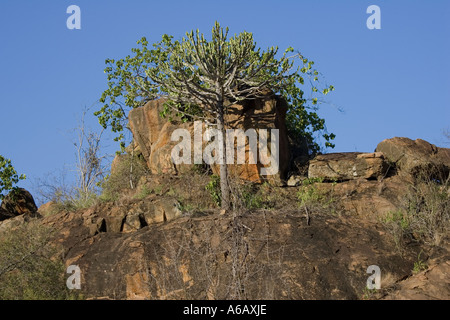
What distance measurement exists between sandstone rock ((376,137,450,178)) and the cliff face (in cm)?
7

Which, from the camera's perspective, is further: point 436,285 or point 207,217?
point 207,217

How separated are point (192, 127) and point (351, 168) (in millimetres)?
5539

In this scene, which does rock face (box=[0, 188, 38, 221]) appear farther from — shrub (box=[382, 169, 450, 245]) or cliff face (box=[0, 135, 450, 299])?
shrub (box=[382, 169, 450, 245])

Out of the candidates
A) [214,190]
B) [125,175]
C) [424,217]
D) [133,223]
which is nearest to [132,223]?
[133,223]

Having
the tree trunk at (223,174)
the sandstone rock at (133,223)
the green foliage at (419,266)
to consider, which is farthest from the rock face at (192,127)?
the green foliage at (419,266)

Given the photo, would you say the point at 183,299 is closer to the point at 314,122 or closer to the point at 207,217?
the point at 207,217

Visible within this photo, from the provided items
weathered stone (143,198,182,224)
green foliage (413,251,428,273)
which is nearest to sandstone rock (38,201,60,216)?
weathered stone (143,198,182,224)

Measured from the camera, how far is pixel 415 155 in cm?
2222

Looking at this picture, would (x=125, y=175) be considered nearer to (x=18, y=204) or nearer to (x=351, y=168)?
(x=18, y=204)

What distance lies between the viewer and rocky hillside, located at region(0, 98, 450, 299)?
678 inches

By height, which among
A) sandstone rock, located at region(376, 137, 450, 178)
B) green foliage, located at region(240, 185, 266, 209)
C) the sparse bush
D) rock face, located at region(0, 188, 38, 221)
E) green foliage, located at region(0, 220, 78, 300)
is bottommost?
green foliage, located at region(0, 220, 78, 300)

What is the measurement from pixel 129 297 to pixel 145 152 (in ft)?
26.6
